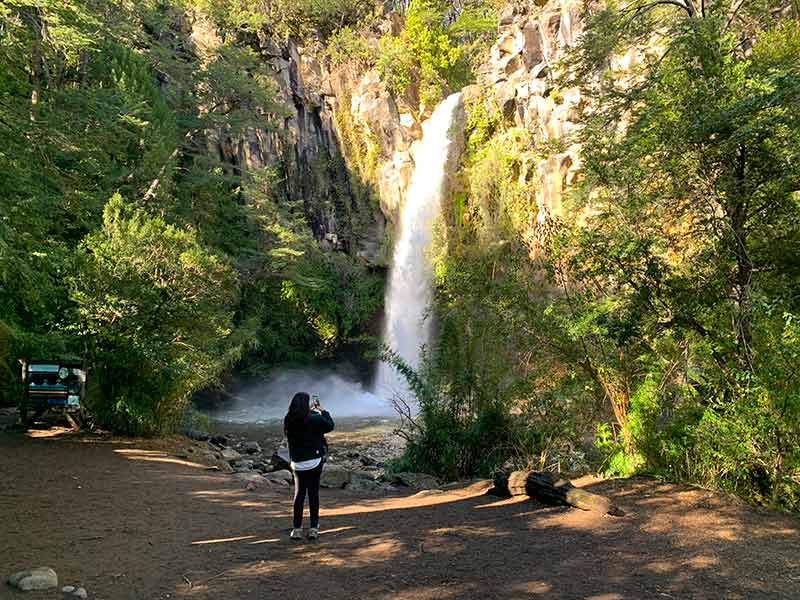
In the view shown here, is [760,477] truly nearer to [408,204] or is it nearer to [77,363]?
[77,363]

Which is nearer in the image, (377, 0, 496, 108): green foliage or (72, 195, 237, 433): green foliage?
(72, 195, 237, 433): green foliage

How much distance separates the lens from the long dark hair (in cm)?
493

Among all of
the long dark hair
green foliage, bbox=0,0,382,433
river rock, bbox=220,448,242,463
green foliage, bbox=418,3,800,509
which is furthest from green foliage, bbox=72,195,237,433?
the long dark hair

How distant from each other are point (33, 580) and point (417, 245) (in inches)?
1018

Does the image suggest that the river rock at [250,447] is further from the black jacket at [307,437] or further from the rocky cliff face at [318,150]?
the rocky cliff face at [318,150]

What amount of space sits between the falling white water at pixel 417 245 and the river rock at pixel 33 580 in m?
23.6

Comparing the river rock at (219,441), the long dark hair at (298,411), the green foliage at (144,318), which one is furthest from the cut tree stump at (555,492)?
the river rock at (219,441)

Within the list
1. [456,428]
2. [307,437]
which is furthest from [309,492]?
[456,428]

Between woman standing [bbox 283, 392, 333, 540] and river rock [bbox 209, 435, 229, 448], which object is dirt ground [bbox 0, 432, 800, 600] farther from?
river rock [bbox 209, 435, 229, 448]

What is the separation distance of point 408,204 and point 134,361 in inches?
817

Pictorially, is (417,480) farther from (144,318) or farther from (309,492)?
(144,318)

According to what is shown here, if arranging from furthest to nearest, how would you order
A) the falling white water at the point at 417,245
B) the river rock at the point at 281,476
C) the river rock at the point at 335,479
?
the falling white water at the point at 417,245, the river rock at the point at 281,476, the river rock at the point at 335,479

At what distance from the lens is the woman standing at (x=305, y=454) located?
193 inches

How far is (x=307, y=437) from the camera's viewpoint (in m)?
4.91
